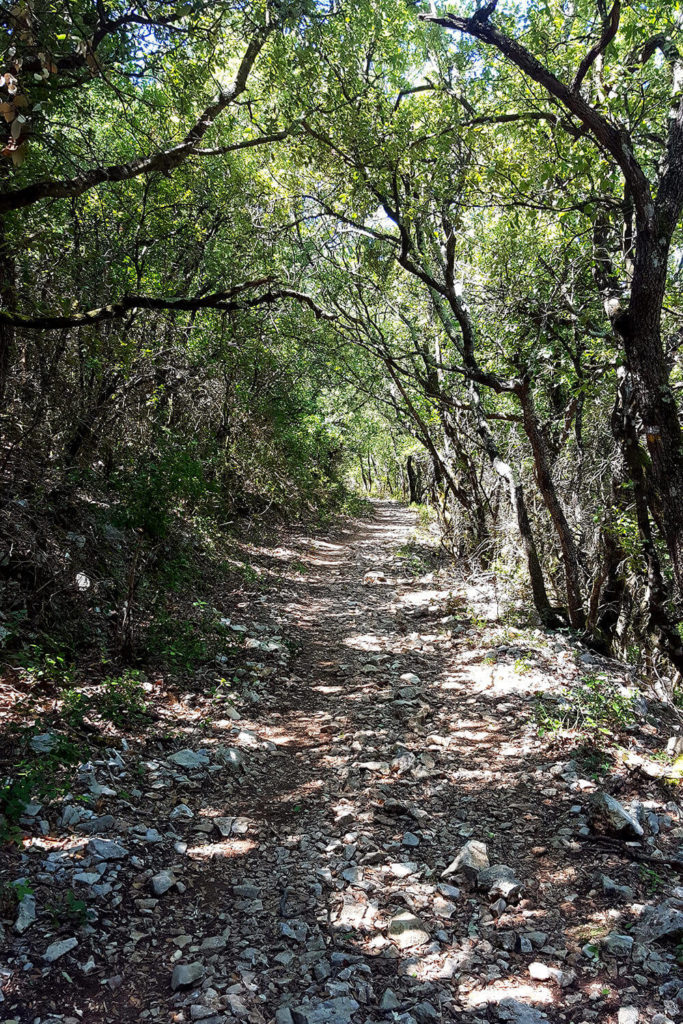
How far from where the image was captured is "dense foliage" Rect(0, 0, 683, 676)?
5.02 meters

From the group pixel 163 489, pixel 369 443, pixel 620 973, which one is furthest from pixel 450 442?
pixel 369 443

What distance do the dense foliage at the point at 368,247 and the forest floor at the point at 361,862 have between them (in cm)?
161

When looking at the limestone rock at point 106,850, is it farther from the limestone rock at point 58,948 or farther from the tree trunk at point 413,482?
the tree trunk at point 413,482

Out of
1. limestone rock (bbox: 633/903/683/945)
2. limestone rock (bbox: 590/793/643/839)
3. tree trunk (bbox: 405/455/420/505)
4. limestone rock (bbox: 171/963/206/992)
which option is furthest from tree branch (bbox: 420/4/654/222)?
tree trunk (bbox: 405/455/420/505)

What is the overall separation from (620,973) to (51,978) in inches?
109

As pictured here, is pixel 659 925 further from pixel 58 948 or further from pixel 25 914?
pixel 25 914

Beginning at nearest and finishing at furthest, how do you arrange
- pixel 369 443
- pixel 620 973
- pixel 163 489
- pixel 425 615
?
pixel 620 973 → pixel 163 489 → pixel 425 615 → pixel 369 443

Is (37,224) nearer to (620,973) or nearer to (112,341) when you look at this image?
(112,341)

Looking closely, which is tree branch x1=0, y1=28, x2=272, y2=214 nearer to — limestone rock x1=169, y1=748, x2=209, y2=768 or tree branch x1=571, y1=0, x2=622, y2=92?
tree branch x1=571, y1=0, x2=622, y2=92

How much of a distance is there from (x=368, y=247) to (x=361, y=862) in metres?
9.48

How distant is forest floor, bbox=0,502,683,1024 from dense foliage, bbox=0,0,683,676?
5.29 feet

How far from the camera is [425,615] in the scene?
9133mm

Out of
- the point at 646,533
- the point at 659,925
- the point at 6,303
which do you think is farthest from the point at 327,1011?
the point at 6,303

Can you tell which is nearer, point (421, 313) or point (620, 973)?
point (620, 973)
